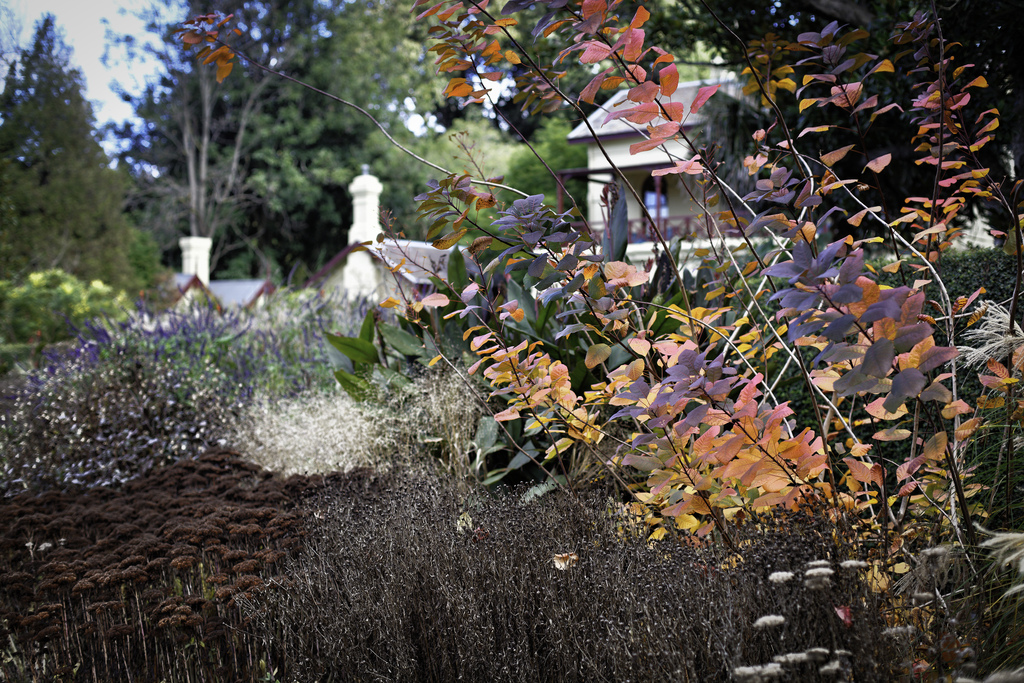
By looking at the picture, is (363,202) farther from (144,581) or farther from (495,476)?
(144,581)

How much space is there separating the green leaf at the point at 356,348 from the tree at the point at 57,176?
15.4 meters

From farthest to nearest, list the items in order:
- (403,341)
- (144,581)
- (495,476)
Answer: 1. (403,341)
2. (495,476)
3. (144,581)

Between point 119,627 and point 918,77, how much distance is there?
18.3 feet

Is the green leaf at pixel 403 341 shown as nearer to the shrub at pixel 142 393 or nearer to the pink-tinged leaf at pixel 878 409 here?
the shrub at pixel 142 393

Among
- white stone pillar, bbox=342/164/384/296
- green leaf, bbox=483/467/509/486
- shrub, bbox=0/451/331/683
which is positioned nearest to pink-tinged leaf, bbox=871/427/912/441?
green leaf, bbox=483/467/509/486

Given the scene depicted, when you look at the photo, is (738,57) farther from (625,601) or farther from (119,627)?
(119,627)

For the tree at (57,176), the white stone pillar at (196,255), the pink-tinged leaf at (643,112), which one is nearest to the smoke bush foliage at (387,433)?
the pink-tinged leaf at (643,112)

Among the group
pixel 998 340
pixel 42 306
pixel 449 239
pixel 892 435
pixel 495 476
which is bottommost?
pixel 42 306

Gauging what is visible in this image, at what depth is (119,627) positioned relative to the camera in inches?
73.2

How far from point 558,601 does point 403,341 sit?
2.16m

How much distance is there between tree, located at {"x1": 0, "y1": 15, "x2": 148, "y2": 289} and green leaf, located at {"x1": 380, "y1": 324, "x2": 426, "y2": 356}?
15.7m

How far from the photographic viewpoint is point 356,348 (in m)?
3.74

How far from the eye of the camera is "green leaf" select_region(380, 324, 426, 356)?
355 cm

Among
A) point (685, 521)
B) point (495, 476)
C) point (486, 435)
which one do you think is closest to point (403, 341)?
point (486, 435)
